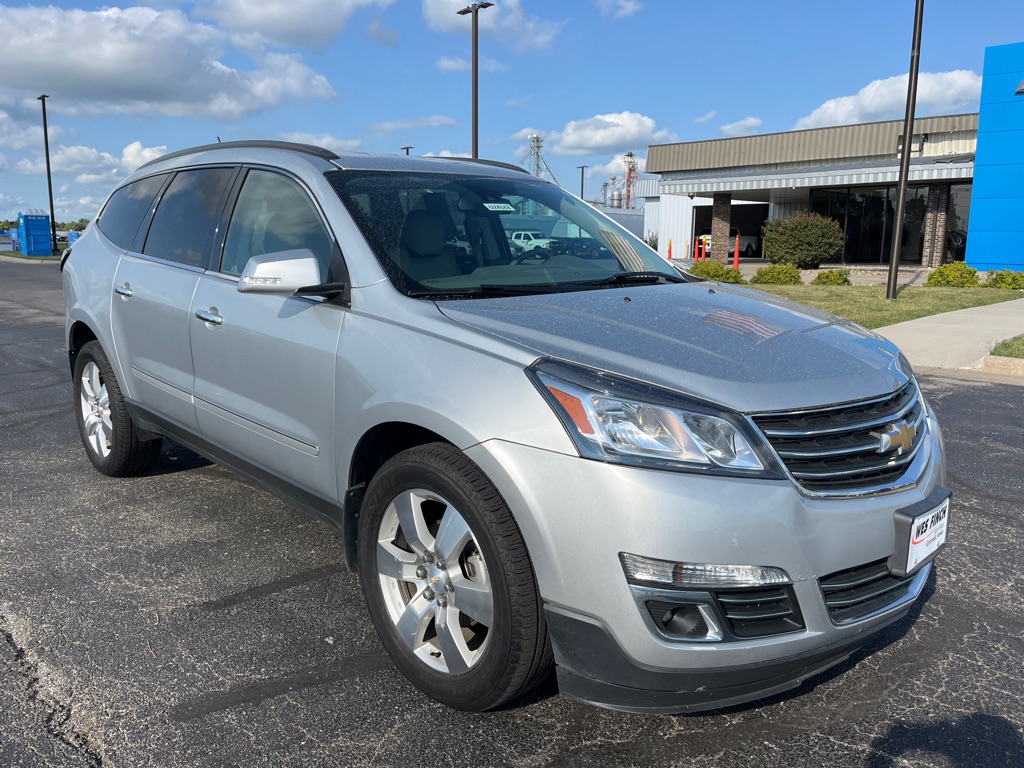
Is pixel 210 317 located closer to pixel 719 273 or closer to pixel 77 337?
pixel 77 337

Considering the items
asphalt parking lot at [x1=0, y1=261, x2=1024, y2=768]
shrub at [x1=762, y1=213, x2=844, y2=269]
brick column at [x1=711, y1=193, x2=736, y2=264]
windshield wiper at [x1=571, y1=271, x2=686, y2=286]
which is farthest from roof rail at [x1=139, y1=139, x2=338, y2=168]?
brick column at [x1=711, y1=193, x2=736, y2=264]

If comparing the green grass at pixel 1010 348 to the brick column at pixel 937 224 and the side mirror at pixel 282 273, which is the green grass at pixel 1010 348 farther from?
the brick column at pixel 937 224

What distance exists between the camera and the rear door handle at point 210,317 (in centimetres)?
361

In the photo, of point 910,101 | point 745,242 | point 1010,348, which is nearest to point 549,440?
point 1010,348

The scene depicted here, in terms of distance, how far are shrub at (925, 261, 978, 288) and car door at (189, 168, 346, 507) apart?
19104 mm

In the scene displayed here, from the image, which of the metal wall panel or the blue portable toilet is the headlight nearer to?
the metal wall panel

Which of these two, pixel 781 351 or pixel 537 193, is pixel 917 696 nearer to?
pixel 781 351

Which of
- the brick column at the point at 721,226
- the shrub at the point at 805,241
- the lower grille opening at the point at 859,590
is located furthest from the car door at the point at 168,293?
the brick column at the point at 721,226

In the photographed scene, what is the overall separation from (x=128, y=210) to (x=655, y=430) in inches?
152

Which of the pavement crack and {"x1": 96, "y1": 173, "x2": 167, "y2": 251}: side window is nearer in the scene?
the pavement crack

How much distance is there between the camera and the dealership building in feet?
77.6

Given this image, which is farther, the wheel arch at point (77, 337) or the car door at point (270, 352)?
the wheel arch at point (77, 337)

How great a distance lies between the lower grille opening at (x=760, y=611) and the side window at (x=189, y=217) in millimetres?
2828

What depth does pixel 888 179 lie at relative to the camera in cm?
2766
